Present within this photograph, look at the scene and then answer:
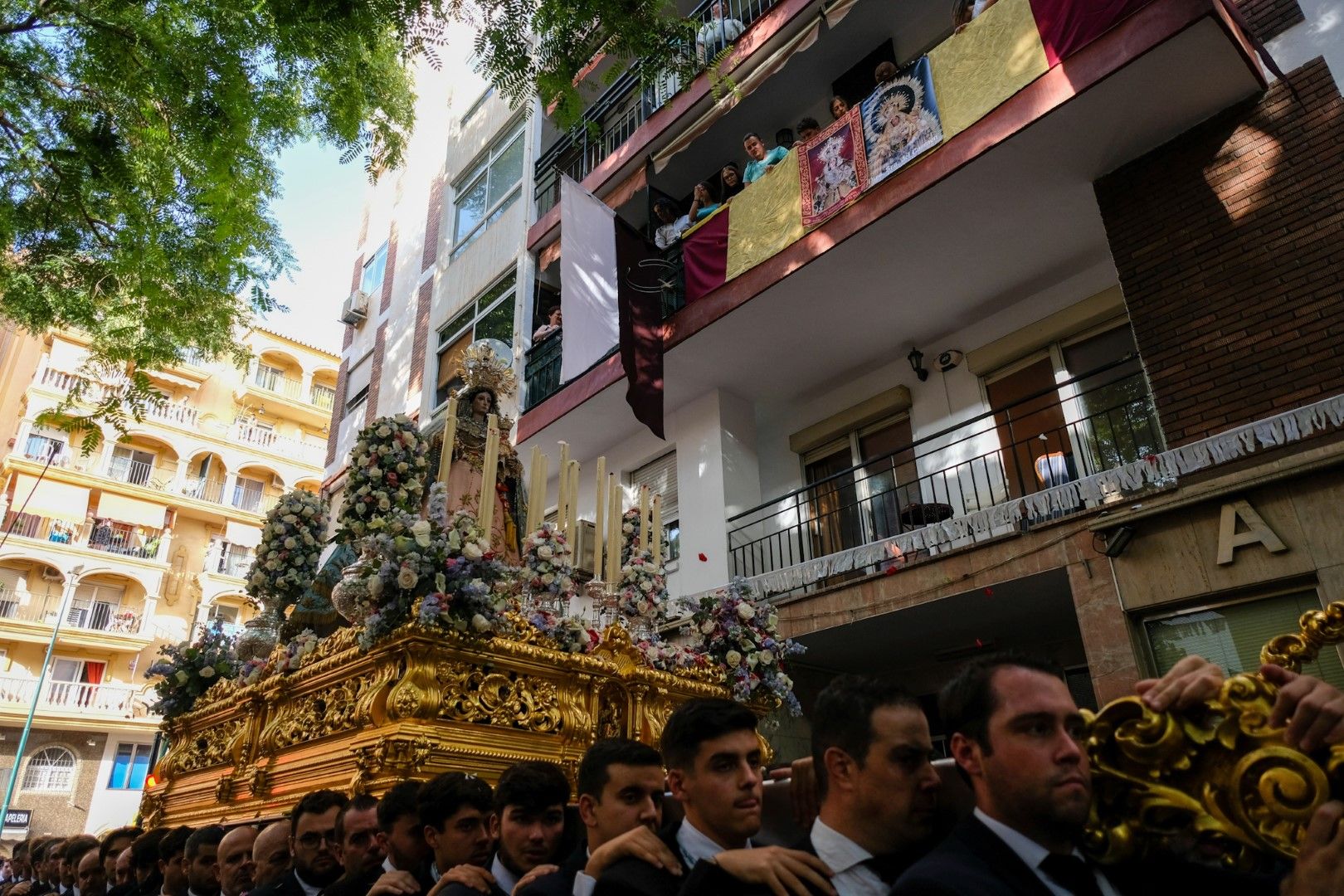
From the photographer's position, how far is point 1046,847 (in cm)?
179

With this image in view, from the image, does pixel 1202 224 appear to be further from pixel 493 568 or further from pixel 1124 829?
pixel 1124 829

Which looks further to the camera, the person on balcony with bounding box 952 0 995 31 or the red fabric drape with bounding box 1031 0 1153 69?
the person on balcony with bounding box 952 0 995 31

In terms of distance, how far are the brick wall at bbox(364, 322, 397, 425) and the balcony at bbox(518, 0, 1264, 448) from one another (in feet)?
22.5

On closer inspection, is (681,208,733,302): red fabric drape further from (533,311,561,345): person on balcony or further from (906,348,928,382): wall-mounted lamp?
(533,311,561,345): person on balcony

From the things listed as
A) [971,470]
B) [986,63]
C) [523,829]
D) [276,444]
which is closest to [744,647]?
[523,829]

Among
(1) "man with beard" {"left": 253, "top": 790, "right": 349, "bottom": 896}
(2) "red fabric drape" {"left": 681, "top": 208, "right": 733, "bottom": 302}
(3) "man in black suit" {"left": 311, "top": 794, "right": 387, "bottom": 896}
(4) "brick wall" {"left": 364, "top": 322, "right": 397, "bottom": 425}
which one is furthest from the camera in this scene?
(4) "brick wall" {"left": 364, "top": 322, "right": 397, "bottom": 425}

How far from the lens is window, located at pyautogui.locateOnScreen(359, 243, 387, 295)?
21.4 m

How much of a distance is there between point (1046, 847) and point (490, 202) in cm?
1734

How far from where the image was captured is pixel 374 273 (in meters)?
21.8

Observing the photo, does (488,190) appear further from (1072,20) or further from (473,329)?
Result: (1072,20)

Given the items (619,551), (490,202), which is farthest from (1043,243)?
(490,202)

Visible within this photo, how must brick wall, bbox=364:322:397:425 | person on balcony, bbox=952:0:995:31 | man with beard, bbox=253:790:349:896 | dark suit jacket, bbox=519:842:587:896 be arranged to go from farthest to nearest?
Result: brick wall, bbox=364:322:397:425
person on balcony, bbox=952:0:995:31
man with beard, bbox=253:790:349:896
dark suit jacket, bbox=519:842:587:896

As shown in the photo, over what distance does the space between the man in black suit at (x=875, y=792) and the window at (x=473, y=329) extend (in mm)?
13187

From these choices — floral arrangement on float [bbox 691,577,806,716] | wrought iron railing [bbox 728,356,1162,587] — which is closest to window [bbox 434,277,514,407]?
wrought iron railing [bbox 728,356,1162,587]
